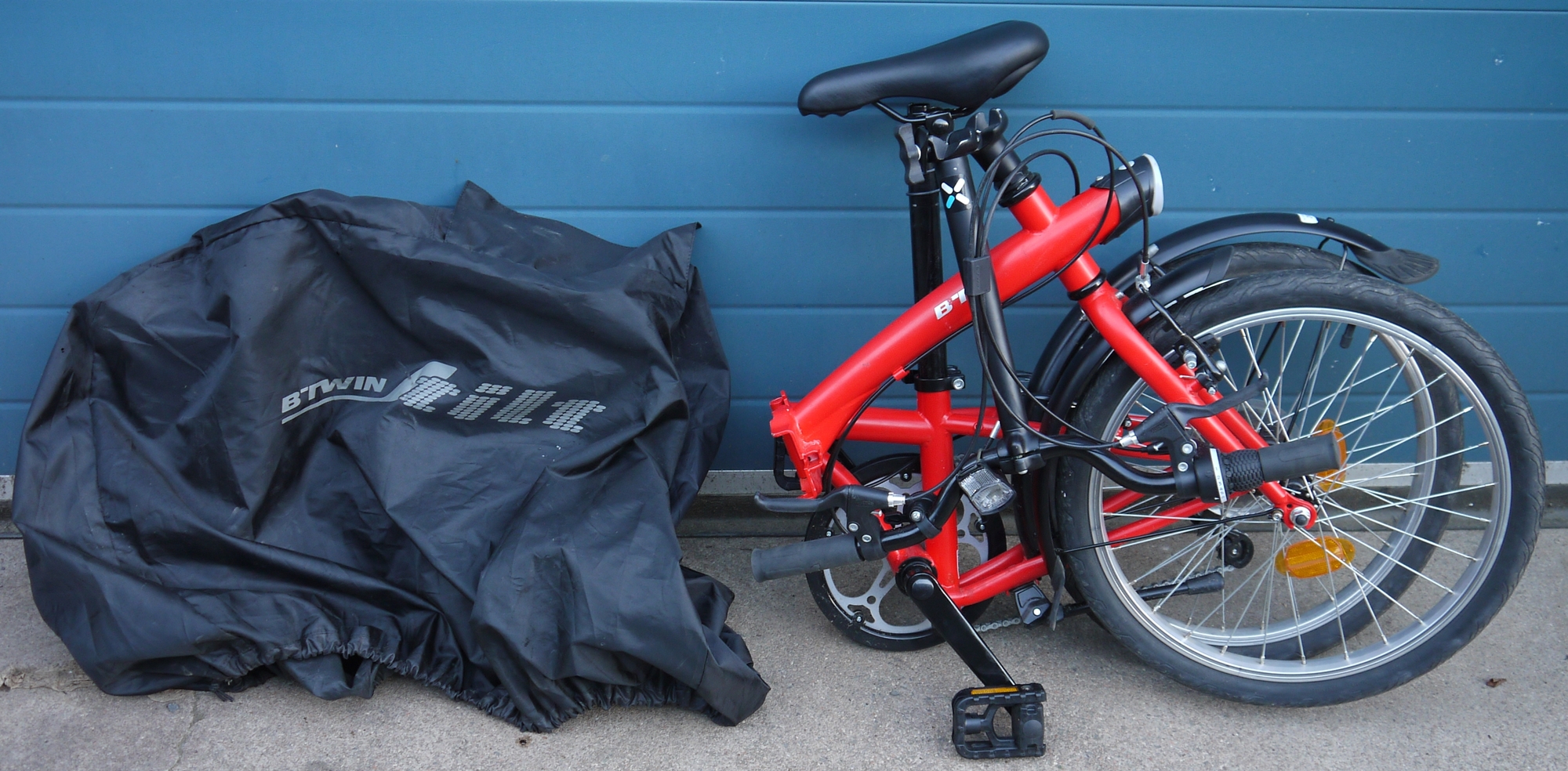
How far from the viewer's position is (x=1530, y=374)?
2537mm

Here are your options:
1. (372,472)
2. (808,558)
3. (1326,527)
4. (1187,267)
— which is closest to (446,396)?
(372,472)

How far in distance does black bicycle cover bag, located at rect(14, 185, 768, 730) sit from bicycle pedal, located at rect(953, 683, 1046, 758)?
418 millimetres

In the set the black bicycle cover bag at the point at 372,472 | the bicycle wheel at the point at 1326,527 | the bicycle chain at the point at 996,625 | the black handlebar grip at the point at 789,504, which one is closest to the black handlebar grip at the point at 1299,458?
the bicycle wheel at the point at 1326,527

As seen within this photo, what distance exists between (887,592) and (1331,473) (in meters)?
1.00

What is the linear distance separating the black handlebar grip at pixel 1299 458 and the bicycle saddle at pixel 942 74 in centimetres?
87

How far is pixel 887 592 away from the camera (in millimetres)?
2254

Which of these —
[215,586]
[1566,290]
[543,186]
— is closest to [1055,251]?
[543,186]

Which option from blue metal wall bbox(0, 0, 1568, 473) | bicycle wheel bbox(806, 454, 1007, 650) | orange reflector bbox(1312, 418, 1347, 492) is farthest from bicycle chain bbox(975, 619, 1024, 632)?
blue metal wall bbox(0, 0, 1568, 473)

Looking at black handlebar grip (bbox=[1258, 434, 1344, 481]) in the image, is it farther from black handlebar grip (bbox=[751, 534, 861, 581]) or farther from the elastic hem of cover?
the elastic hem of cover

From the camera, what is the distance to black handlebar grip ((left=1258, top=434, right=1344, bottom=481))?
1729 millimetres

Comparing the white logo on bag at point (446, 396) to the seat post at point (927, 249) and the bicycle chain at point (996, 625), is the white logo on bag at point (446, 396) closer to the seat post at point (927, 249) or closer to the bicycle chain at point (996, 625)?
the seat post at point (927, 249)

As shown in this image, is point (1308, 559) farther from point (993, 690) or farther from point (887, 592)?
point (887, 592)

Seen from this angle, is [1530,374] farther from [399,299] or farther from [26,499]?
[26,499]

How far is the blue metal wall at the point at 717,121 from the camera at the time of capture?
7.23 feet
